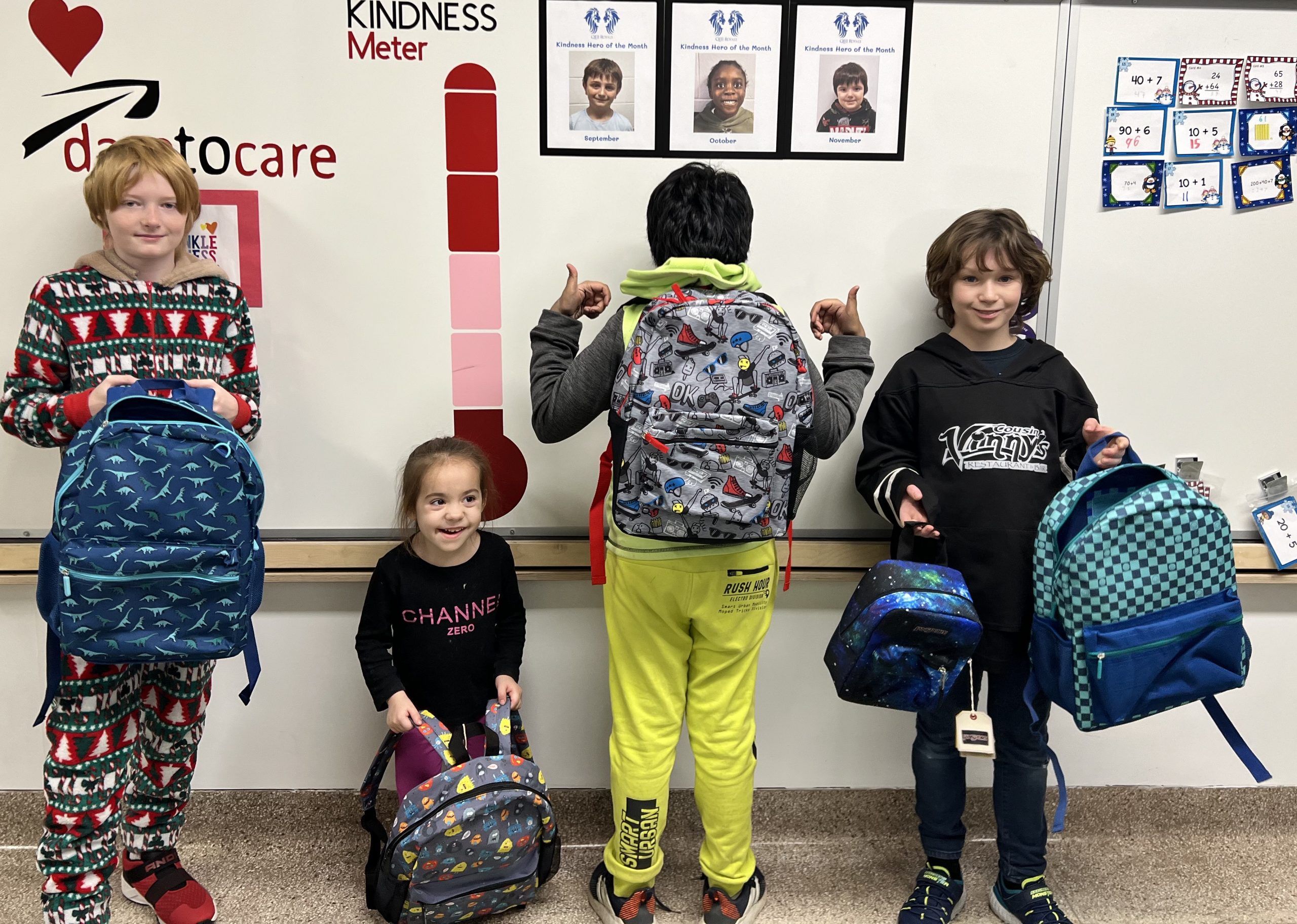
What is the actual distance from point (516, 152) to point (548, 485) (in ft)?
2.28

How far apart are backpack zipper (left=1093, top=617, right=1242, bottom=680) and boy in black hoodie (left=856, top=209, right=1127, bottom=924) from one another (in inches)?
7.4

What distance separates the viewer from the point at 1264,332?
202cm

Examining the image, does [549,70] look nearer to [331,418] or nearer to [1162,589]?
[331,418]

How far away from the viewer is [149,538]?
1505mm

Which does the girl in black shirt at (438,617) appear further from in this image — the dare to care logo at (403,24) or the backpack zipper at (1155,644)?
the backpack zipper at (1155,644)

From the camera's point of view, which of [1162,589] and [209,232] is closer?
[1162,589]

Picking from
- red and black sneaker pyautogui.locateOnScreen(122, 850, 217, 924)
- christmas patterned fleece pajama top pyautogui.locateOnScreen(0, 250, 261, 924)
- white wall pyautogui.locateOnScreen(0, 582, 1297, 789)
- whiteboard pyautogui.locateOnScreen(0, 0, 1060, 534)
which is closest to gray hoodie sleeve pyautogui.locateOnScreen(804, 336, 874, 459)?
whiteboard pyautogui.locateOnScreen(0, 0, 1060, 534)

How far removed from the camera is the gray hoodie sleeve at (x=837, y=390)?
1.67m

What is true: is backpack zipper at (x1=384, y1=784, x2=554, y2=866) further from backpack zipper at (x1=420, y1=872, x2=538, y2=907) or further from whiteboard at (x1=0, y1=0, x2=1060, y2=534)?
whiteboard at (x1=0, y1=0, x2=1060, y2=534)

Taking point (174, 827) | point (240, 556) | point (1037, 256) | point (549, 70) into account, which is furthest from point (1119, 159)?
point (174, 827)

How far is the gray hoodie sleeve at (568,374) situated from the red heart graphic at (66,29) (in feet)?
3.46

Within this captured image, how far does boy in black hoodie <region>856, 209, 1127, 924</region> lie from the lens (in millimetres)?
1761

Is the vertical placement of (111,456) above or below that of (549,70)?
below

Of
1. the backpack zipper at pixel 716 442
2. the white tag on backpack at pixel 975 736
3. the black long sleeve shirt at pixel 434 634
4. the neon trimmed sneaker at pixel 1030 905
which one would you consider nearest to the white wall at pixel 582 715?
the black long sleeve shirt at pixel 434 634
